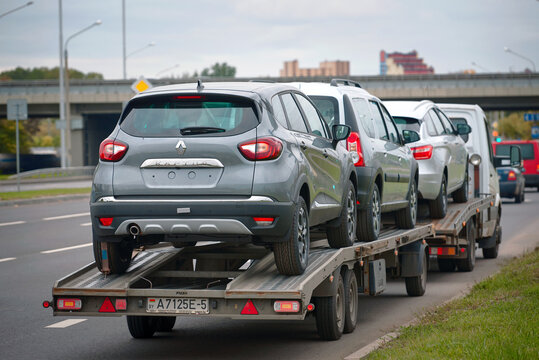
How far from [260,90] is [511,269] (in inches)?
234

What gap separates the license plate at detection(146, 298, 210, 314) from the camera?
279 inches

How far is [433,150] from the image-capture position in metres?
13.7

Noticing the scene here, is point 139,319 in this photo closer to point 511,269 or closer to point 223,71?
point 511,269

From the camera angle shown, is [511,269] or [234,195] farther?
[511,269]

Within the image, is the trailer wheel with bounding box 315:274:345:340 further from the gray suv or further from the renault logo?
the renault logo

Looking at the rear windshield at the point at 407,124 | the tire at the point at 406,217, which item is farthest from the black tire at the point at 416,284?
the rear windshield at the point at 407,124

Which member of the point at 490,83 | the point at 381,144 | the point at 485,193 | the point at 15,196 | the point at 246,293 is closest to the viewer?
the point at 246,293

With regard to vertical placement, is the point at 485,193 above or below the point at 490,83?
below

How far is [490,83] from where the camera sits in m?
68.8

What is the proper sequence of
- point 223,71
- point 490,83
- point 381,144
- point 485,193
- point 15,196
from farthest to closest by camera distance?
point 223,71 < point 490,83 < point 15,196 < point 485,193 < point 381,144

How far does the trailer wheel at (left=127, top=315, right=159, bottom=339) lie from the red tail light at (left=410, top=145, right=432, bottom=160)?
6.00 metres

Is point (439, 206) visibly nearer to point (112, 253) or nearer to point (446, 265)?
point (446, 265)

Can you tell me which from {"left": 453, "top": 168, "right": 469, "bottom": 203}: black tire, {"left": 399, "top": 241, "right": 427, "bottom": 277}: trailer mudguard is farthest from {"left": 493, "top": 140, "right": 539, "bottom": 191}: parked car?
{"left": 399, "top": 241, "right": 427, "bottom": 277}: trailer mudguard

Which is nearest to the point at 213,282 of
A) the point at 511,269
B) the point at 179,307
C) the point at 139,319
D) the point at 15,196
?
the point at 179,307
